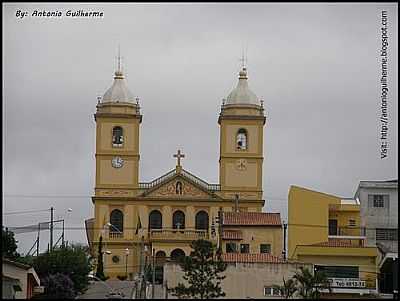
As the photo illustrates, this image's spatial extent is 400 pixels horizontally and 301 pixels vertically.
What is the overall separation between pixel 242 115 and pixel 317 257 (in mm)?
27663

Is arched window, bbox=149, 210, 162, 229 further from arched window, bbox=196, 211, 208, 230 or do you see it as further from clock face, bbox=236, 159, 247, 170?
clock face, bbox=236, 159, 247, 170

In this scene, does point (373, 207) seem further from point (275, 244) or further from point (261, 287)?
point (261, 287)

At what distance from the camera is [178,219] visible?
81.1m

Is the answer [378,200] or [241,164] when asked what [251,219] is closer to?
[378,200]

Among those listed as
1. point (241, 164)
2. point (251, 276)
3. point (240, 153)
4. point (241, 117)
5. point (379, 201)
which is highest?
point (241, 117)

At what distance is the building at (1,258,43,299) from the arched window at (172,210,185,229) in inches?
1374

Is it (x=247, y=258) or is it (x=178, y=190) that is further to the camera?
Answer: (x=178, y=190)

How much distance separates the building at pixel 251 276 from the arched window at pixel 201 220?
32.5m

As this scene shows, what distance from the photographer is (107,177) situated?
81.4 m

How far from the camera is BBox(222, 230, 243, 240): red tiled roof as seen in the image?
206 feet

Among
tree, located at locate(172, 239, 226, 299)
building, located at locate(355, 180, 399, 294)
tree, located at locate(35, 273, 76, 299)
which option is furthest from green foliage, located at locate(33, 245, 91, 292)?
building, located at locate(355, 180, 399, 294)

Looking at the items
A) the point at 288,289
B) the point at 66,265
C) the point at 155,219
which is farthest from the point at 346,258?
the point at 155,219

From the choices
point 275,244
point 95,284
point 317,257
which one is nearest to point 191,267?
point 317,257

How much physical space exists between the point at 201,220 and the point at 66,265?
98.8 feet
